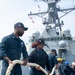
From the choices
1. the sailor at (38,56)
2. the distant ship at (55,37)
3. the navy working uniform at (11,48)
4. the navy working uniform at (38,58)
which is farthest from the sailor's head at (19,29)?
the distant ship at (55,37)

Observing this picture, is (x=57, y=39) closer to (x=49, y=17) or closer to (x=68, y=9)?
(x=49, y=17)

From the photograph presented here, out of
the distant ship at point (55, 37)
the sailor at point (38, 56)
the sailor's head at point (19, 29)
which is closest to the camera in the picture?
the sailor's head at point (19, 29)

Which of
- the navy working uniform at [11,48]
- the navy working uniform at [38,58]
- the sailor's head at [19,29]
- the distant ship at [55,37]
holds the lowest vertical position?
the distant ship at [55,37]

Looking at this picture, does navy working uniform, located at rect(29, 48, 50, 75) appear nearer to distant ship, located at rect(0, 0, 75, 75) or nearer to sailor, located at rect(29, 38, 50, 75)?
sailor, located at rect(29, 38, 50, 75)

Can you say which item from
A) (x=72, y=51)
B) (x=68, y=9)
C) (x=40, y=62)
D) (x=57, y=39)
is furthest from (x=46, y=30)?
(x=40, y=62)

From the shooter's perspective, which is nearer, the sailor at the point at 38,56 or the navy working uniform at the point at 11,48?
the navy working uniform at the point at 11,48

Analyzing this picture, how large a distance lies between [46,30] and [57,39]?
4.34 feet

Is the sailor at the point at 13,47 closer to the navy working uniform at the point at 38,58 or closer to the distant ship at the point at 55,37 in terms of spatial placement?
the navy working uniform at the point at 38,58

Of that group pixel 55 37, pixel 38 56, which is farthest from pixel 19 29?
pixel 55 37

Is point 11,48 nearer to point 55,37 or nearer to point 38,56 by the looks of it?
point 38,56

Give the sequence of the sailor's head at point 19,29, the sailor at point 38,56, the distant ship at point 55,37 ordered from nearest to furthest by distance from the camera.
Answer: the sailor's head at point 19,29, the sailor at point 38,56, the distant ship at point 55,37

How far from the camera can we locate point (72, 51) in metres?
22.6

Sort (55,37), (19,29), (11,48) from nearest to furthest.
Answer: (19,29)
(11,48)
(55,37)

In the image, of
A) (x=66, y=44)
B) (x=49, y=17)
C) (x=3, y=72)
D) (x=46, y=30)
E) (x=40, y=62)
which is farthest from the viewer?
(x=49, y=17)
